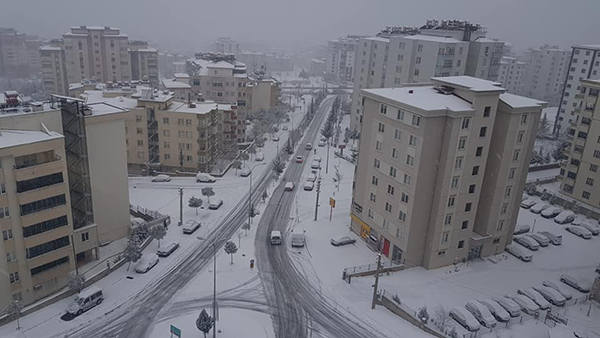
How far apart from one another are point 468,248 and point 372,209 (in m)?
10.1

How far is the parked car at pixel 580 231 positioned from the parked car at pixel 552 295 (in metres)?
16.9

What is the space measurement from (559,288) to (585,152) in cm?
2865

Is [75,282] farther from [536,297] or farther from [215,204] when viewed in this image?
[536,297]

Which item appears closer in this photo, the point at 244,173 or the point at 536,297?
the point at 536,297

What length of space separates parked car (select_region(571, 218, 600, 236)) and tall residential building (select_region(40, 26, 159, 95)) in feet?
324

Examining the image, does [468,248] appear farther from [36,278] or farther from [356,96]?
[356,96]

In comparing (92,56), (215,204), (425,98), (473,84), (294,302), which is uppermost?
(473,84)

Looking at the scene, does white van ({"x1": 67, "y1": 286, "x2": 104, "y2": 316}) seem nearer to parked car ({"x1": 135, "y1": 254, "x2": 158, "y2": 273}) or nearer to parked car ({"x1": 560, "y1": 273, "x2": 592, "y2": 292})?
parked car ({"x1": 135, "y1": 254, "x2": 158, "y2": 273})

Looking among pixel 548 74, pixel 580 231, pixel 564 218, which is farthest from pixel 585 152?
pixel 548 74

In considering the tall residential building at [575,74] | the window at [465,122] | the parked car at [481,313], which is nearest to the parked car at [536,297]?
the parked car at [481,313]

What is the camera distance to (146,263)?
3944 cm

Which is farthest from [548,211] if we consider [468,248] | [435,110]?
[435,110]

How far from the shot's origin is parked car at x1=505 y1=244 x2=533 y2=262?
145 feet

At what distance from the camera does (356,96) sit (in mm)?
98062
